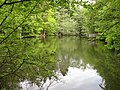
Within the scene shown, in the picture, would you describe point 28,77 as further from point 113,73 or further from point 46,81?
point 113,73

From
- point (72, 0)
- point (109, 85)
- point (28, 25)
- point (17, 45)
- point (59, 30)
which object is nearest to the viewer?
point (72, 0)

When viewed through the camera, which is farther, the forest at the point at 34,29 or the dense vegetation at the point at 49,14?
the forest at the point at 34,29

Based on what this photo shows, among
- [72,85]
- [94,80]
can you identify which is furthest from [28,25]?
[94,80]

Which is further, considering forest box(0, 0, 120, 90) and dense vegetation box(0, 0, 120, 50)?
forest box(0, 0, 120, 90)

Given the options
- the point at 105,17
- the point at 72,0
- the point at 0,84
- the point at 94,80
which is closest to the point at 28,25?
the point at 0,84

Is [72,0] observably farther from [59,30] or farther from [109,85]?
[59,30]

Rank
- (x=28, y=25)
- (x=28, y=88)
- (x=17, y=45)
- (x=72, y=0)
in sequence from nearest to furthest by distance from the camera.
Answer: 1. (x=72, y=0)
2. (x=28, y=25)
3. (x=17, y=45)
4. (x=28, y=88)

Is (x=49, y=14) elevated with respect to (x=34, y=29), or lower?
elevated

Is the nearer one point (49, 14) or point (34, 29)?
point (34, 29)

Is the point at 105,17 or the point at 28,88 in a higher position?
the point at 105,17

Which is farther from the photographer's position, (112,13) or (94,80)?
(94,80)

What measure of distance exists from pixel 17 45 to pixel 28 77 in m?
1.74

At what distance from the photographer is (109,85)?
11.9 meters

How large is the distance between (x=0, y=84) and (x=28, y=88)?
1.30 m
